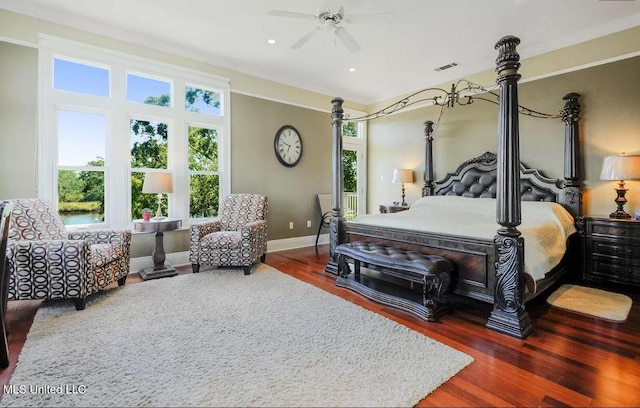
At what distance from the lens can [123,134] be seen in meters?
4.12

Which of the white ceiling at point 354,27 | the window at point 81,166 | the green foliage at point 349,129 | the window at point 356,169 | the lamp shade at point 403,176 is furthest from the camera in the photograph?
the window at point 356,169

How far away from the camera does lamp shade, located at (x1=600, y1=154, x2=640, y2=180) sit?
328 centimetres

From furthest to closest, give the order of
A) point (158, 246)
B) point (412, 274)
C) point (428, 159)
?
point (428, 159)
point (158, 246)
point (412, 274)

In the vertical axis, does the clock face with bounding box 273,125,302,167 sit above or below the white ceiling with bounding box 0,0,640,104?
below

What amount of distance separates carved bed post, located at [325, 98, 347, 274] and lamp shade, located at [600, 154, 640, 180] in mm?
3047

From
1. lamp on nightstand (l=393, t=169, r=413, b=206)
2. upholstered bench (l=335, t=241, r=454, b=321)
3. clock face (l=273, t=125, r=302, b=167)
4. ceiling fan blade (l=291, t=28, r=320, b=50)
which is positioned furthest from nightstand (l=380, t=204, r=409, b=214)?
ceiling fan blade (l=291, t=28, r=320, b=50)

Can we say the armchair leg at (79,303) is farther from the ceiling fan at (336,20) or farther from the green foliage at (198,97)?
the ceiling fan at (336,20)

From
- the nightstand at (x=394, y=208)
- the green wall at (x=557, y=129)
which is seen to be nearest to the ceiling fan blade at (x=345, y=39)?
the green wall at (x=557, y=129)

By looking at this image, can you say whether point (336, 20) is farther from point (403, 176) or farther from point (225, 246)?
point (403, 176)

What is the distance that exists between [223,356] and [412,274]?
5.90 ft

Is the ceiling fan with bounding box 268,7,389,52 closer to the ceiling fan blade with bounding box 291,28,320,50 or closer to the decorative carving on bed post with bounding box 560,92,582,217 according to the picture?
the ceiling fan blade with bounding box 291,28,320,50

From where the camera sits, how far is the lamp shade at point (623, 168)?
3.28 meters

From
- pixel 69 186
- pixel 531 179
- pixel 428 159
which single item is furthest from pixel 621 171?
pixel 69 186

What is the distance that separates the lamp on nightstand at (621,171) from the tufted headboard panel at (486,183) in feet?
1.87
